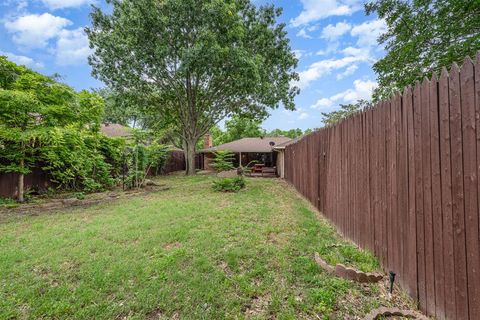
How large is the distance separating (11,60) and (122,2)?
26.6 ft

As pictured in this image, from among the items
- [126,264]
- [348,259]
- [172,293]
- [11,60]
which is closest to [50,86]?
A: [11,60]

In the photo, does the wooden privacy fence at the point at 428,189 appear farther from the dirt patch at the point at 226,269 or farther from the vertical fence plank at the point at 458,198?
the dirt patch at the point at 226,269

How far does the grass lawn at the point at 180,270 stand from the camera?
8.36 feet

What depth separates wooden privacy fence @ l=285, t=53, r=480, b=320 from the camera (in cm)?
179

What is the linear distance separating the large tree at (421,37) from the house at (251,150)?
11856 millimetres

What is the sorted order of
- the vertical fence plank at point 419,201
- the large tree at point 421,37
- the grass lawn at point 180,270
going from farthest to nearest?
the large tree at point 421,37, the grass lawn at point 180,270, the vertical fence plank at point 419,201

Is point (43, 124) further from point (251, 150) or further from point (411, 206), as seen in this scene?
point (251, 150)

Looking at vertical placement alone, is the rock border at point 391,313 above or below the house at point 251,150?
below

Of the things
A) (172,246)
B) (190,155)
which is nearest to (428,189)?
(172,246)

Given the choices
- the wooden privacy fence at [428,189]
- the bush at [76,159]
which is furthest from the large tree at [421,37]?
Answer: the bush at [76,159]

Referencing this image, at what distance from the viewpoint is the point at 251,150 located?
2270 cm

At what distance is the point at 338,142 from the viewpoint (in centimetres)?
487

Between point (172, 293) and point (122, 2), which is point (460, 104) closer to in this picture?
point (172, 293)

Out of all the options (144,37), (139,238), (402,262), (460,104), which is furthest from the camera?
(144,37)
